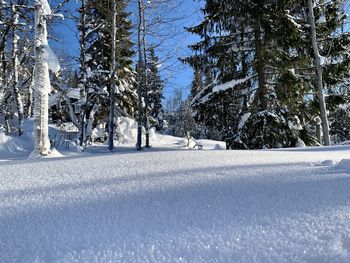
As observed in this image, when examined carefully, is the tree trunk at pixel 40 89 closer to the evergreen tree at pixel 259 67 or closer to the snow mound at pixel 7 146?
the snow mound at pixel 7 146

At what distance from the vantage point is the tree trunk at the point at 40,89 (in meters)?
5.98

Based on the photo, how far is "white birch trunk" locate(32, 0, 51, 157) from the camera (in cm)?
598

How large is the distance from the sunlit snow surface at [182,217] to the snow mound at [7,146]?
8.31 meters

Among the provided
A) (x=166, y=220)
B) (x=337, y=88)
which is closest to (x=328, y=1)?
(x=337, y=88)

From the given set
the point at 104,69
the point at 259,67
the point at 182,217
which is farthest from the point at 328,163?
the point at 104,69

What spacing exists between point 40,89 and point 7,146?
210 inches

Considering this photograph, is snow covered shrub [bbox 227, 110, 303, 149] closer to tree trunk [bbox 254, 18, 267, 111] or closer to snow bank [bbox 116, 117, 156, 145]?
tree trunk [bbox 254, 18, 267, 111]

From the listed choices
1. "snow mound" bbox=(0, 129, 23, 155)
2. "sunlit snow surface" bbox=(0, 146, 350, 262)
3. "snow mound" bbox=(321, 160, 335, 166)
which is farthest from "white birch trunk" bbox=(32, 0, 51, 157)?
"snow mound" bbox=(321, 160, 335, 166)

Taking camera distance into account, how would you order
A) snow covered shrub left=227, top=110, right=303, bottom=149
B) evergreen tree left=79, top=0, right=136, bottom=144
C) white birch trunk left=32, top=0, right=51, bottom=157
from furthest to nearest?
evergreen tree left=79, top=0, right=136, bottom=144
snow covered shrub left=227, top=110, right=303, bottom=149
white birch trunk left=32, top=0, right=51, bottom=157

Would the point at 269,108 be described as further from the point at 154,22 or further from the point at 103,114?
the point at 103,114

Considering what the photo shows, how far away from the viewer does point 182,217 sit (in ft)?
5.11

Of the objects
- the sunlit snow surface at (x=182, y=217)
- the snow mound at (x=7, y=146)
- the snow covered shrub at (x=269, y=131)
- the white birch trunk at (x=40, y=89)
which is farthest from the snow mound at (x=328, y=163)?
the snow mound at (x=7, y=146)

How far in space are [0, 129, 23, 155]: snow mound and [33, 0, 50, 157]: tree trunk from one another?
440 centimetres

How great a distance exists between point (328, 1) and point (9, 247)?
12.7 m
